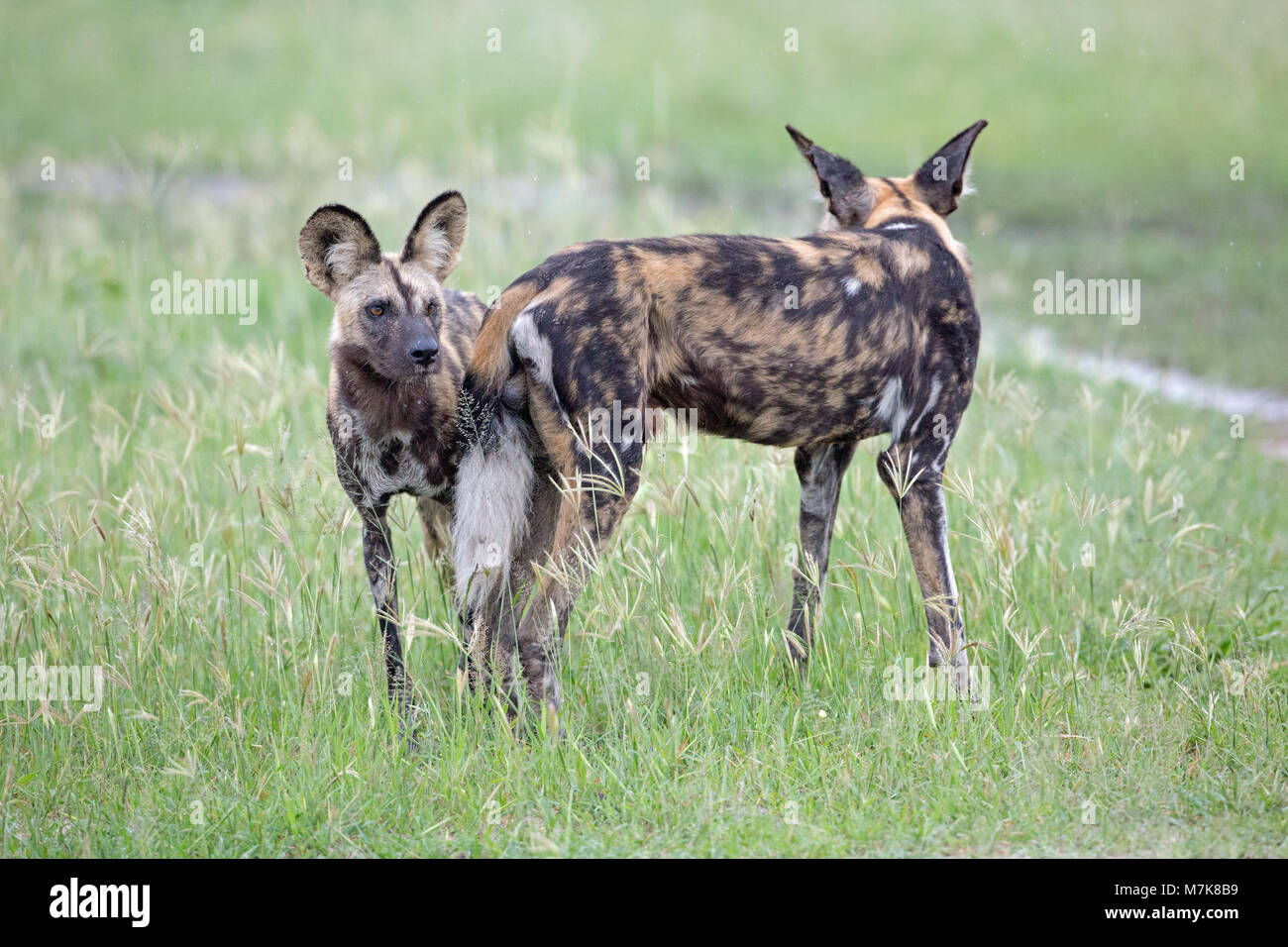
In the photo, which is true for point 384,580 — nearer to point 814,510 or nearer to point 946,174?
point 814,510

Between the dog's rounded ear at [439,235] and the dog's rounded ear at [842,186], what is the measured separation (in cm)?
109

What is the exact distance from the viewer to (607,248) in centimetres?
358

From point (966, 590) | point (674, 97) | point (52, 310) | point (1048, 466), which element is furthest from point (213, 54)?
point (966, 590)

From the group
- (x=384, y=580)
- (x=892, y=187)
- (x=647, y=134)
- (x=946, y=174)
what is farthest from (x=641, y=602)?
(x=647, y=134)

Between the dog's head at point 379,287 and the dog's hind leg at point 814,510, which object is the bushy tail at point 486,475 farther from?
the dog's hind leg at point 814,510

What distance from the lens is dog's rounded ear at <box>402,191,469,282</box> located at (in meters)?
3.93

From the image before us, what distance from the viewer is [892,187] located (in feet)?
14.1

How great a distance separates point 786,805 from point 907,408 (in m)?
1.31

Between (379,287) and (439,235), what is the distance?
287 mm

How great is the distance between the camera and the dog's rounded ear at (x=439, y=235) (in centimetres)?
393

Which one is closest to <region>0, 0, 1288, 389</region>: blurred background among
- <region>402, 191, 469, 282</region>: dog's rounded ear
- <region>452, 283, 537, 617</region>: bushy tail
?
<region>402, 191, 469, 282</region>: dog's rounded ear

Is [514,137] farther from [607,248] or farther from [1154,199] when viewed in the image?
[607,248]

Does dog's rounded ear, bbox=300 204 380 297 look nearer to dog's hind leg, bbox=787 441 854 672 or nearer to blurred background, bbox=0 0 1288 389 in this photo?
dog's hind leg, bbox=787 441 854 672

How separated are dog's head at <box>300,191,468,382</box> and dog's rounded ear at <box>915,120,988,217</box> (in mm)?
1486
